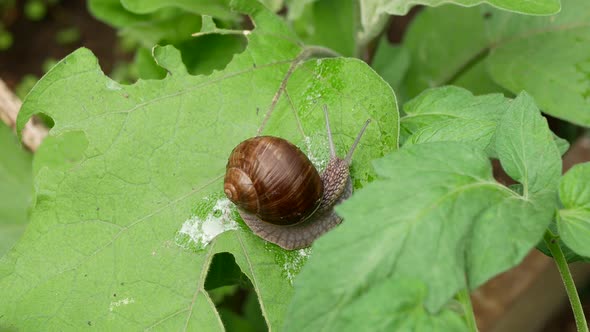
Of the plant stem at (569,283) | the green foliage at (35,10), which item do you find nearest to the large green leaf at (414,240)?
the plant stem at (569,283)

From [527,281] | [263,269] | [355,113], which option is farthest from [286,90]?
[527,281]

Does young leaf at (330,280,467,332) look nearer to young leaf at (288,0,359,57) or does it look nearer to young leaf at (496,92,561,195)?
young leaf at (496,92,561,195)

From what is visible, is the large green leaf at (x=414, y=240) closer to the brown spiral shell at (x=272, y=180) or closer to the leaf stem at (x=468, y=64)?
the brown spiral shell at (x=272, y=180)

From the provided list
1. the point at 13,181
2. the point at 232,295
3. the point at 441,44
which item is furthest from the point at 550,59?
the point at 13,181

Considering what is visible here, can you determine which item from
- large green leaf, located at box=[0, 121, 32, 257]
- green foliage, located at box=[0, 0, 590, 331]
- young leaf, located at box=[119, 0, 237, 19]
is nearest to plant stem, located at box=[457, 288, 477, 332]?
green foliage, located at box=[0, 0, 590, 331]

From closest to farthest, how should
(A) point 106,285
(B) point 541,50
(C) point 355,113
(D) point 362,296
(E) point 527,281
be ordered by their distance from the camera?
(D) point 362,296
(A) point 106,285
(C) point 355,113
(B) point 541,50
(E) point 527,281

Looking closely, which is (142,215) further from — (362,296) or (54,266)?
(362,296)
